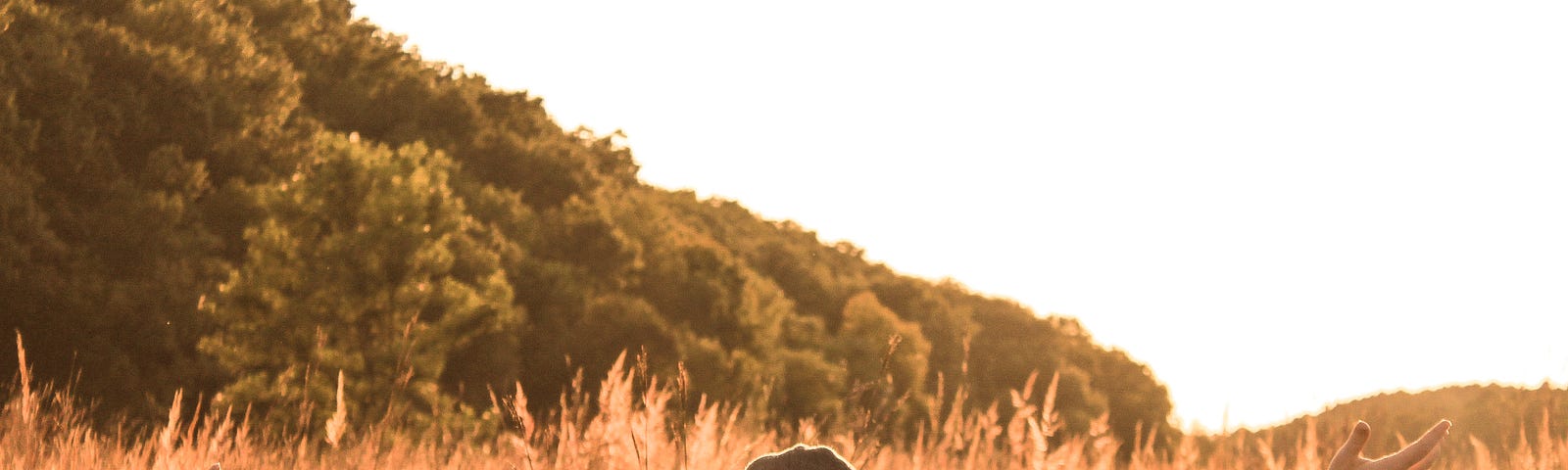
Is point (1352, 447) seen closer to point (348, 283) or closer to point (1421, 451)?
point (1421, 451)

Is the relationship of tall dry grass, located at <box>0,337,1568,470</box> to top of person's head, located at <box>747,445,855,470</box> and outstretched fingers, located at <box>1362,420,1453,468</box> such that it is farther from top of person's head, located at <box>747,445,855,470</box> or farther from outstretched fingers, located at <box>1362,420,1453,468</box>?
outstretched fingers, located at <box>1362,420,1453,468</box>

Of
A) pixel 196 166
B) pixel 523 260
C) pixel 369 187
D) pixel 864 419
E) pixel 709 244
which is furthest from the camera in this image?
pixel 709 244

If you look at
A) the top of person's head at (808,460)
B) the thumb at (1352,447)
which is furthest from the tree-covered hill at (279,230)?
the thumb at (1352,447)

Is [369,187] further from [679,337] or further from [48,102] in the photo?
[679,337]

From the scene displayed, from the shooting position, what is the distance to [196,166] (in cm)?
2064

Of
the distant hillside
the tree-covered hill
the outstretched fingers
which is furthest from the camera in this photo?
the tree-covered hill

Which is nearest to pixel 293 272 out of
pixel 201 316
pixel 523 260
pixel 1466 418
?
pixel 201 316

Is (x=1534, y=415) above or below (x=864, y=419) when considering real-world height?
above

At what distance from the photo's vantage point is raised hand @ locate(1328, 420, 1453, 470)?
4.85 ft

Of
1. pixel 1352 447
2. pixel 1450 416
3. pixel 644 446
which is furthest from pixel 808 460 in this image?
pixel 1450 416

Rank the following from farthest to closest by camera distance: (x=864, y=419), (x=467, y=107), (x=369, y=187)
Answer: (x=467, y=107) → (x=369, y=187) → (x=864, y=419)

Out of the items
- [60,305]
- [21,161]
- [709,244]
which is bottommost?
[60,305]

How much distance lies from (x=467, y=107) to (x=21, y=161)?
45.6 ft

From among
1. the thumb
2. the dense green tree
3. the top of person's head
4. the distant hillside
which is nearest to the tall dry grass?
the distant hillside
